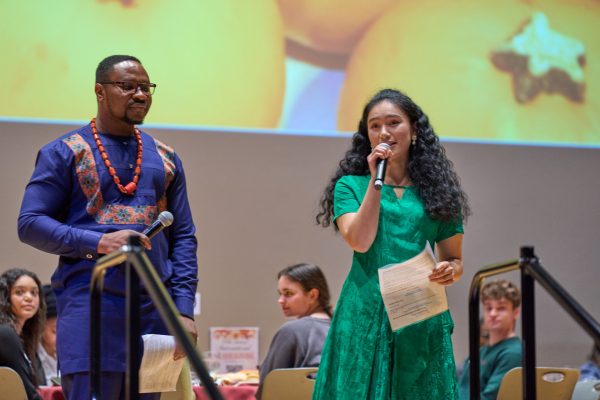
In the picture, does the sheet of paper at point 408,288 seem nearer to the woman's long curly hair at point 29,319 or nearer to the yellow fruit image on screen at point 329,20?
the woman's long curly hair at point 29,319

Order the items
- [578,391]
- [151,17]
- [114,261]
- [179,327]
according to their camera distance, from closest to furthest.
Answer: [179,327] < [114,261] < [578,391] < [151,17]

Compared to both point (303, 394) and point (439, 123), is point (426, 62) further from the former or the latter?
point (303, 394)

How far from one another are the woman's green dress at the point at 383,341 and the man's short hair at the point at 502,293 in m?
2.60

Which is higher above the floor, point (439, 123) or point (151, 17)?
point (151, 17)

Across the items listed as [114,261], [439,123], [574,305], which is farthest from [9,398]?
[439,123]

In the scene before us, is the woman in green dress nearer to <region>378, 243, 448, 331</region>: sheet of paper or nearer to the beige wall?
<region>378, 243, 448, 331</region>: sheet of paper

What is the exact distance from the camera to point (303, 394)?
385cm

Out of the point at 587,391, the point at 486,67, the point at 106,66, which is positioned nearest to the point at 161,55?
the point at 486,67

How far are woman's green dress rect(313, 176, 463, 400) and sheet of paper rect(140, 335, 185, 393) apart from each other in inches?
16.2

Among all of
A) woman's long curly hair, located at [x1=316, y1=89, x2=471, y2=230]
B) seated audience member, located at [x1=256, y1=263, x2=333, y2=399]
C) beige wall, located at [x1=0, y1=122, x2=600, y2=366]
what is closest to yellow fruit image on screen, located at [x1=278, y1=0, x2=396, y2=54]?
beige wall, located at [x1=0, y1=122, x2=600, y2=366]

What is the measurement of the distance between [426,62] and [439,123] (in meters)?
0.40

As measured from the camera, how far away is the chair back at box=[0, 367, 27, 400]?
11.9 feet

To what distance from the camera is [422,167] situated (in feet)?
8.47

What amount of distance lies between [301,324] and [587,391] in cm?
137
